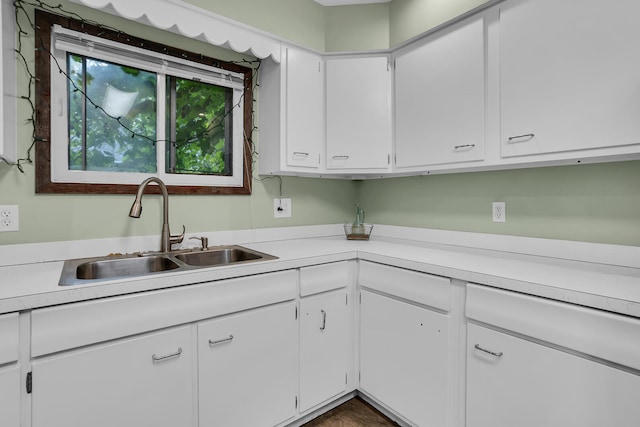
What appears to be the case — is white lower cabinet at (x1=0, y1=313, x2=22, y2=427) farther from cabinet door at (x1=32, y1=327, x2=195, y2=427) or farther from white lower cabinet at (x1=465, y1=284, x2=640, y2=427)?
white lower cabinet at (x1=465, y1=284, x2=640, y2=427)

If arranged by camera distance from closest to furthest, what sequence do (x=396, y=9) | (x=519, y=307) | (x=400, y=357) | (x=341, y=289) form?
(x=519, y=307) → (x=400, y=357) → (x=341, y=289) → (x=396, y=9)

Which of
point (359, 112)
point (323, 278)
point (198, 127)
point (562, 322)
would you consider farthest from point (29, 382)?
point (359, 112)

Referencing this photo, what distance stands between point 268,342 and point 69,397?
2.40 feet

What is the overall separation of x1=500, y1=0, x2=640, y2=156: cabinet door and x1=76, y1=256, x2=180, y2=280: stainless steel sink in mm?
1703

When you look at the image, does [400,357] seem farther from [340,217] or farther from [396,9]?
→ [396,9]

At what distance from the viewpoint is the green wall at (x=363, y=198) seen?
1422 mm

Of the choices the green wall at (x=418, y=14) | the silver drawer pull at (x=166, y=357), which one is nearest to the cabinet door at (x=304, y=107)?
the green wall at (x=418, y=14)

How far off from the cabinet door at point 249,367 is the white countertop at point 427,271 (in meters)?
0.22

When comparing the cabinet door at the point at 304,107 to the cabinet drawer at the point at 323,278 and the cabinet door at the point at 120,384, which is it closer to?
the cabinet drawer at the point at 323,278

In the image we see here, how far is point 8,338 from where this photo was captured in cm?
96

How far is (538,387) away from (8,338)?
5.61 ft

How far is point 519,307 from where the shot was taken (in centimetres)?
118

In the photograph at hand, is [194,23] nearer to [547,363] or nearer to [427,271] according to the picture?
[427,271]

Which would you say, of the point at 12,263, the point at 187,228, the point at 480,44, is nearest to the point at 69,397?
the point at 12,263
